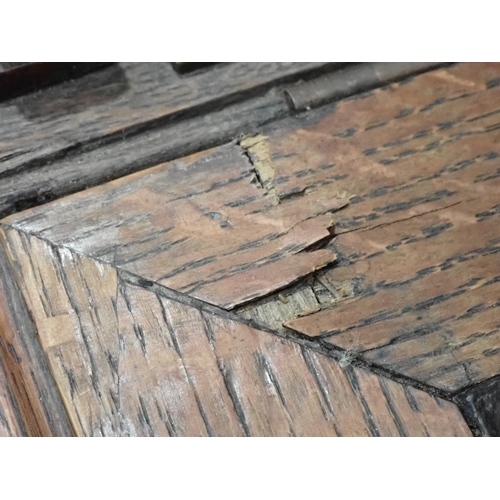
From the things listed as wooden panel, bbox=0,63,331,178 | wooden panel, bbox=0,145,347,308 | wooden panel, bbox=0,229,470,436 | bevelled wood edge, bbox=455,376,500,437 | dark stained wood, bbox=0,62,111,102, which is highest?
dark stained wood, bbox=0,62,111,102

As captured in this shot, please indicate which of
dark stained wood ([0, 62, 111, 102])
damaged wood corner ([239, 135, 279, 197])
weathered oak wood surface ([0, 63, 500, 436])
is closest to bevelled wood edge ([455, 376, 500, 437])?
weathered oak wood surface ([0, 63, 500, 436])

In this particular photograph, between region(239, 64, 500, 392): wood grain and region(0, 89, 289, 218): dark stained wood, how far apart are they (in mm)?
39

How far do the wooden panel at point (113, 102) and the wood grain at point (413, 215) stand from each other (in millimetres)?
84

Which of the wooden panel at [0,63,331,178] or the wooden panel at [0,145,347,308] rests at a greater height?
the wooden panel at [0,63,331,178]

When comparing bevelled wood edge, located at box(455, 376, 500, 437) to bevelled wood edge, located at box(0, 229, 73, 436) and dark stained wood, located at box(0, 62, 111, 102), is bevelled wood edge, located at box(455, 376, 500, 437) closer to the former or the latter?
bevelled wood edge, located at box(0, 229, 73, 436)

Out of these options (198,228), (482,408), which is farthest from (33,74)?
(482,408)

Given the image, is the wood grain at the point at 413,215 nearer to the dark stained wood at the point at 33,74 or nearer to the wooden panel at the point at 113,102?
the wooden panel at the point at 113,102

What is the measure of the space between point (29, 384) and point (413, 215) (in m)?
0.48

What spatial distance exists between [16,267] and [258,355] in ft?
0.97

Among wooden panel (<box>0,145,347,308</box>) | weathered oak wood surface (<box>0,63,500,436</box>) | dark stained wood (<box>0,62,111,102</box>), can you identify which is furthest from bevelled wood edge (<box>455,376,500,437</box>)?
dark stained wood (<box>0,62,111,102</box>)

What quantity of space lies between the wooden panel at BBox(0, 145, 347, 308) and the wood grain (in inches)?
1.2

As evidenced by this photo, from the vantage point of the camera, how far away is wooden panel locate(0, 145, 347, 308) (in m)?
0.76

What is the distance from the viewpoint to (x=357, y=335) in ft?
2.44
